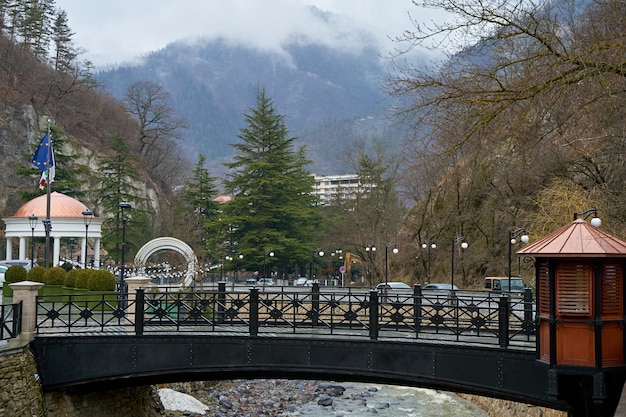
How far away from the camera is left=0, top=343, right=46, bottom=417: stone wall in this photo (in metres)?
17.1

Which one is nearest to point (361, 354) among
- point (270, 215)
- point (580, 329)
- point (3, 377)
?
point (580, 329)

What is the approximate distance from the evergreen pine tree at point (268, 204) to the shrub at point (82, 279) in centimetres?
3146

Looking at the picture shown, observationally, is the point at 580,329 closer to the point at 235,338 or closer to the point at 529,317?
the point at 529,317

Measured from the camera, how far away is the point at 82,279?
28.9 metres

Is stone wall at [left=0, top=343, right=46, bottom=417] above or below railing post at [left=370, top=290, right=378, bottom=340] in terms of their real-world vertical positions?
below

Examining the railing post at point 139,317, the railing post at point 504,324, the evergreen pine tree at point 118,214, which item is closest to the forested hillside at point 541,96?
the railing post at point 504,324

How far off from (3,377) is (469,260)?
33698 millimetres

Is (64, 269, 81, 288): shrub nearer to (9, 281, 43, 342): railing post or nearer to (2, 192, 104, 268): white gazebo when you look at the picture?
(9, 281, 43, 342): railing post

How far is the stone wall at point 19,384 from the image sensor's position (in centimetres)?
1712

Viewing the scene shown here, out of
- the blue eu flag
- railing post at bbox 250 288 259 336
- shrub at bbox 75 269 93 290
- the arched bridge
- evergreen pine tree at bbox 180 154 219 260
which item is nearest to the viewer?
the arched bridge

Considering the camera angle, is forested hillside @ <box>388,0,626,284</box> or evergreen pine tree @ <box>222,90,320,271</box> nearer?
forested hillside @ <box>388,0,626,284</box>

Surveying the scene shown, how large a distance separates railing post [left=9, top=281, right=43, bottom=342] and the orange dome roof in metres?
32.1

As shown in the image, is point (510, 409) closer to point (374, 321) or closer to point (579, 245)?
point (374, 321)

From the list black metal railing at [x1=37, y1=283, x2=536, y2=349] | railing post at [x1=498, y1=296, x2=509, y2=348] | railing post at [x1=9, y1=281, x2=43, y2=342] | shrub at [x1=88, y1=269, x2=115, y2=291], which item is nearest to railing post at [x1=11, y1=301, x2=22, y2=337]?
railing post at [x1=9, y1=281, x2=43, y2=342]
